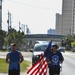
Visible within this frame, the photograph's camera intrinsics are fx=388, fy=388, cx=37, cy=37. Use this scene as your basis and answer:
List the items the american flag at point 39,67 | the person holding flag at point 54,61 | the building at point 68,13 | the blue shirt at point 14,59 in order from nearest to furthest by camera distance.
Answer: the blue shirt at point 14,59
the person holding flag at point 54,61
the american flag at point 39,67
the building at point 68,13

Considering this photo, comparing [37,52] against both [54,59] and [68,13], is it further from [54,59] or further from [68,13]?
[68,13]

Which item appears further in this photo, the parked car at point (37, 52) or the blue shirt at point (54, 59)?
the parked car at point (37, 52)

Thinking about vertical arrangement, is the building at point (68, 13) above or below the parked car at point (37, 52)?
above

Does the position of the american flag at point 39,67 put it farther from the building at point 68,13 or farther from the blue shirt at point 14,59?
the building at point 68,13

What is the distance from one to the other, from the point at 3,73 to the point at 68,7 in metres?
134

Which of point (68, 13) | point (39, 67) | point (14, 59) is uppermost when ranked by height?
point (68, 13)

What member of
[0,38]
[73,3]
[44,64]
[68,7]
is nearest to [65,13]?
[68,7]

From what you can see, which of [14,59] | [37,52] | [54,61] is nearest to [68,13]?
[37,52]

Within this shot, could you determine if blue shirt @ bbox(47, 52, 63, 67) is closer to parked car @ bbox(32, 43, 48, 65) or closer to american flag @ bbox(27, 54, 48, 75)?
american flag @ bbox(27, 54, 48, 75)

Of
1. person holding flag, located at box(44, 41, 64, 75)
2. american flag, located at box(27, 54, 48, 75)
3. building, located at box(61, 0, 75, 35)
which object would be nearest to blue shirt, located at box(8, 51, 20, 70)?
person holding flag, located at box(44, 41, 64, 75)

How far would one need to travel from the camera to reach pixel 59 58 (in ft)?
Answer: 45.9

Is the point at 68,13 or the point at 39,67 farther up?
the point at 68,13

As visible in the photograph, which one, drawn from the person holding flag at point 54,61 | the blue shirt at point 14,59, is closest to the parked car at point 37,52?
the person holding flag at point 54,61

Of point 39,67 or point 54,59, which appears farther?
point 39,67
